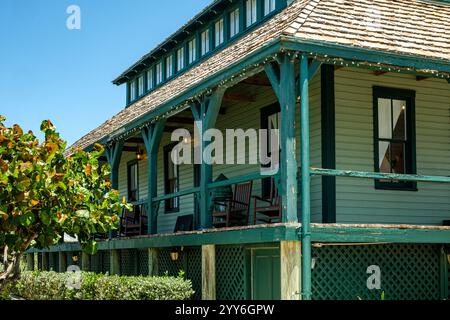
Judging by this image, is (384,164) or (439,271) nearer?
(439,271)

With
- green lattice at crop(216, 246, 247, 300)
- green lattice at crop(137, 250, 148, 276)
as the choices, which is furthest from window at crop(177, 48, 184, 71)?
green lattice at crop(216, 246, 247, 300)

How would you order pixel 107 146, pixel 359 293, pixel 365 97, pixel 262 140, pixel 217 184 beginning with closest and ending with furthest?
1. pixel 359 293
2. pixel 217 184
3. pixel 365 97
4. pixel 262 140
5. pixel 107 146

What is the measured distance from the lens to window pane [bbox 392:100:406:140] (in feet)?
48.7

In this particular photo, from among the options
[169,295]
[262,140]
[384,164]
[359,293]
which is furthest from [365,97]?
[169,295]

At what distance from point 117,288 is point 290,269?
4336mm

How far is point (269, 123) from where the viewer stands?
16.1m

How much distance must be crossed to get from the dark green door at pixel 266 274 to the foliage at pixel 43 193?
2898 millimetres

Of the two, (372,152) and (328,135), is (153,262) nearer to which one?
(328,135)

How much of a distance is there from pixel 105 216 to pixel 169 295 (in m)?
2.90

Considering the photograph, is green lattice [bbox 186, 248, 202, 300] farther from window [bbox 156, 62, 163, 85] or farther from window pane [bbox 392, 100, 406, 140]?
window [bbox 156, 62, 163, 85]

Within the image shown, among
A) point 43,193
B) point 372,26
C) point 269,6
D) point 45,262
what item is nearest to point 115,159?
point 269,6
